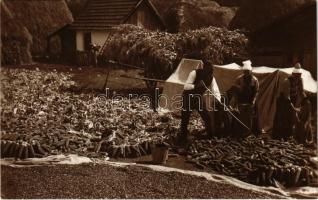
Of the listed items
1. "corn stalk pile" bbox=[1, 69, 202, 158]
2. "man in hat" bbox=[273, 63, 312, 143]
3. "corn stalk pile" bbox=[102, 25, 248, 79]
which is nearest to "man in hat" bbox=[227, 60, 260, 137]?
"man in hat" bbox=[273, 63, 312, 143]

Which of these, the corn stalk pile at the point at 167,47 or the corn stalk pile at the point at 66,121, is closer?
the corn stalk pile at the point at 66,121

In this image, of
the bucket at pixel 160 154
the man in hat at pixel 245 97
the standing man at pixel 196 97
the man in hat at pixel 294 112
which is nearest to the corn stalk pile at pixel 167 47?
the man in hat at pixel 245 97

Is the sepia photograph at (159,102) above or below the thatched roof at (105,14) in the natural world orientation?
below

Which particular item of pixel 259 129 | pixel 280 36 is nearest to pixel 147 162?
pixel 259 129

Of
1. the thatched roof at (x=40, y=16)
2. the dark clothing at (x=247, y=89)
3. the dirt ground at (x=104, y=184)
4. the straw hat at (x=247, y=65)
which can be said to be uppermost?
the thatched roof at (x=40, y=16)

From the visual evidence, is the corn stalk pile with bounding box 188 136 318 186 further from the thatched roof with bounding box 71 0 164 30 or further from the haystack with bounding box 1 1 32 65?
the haystack with bounding box 1 1 32 65

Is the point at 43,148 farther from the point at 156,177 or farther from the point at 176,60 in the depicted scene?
the point at 176,60

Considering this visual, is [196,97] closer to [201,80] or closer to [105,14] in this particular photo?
[201,80]

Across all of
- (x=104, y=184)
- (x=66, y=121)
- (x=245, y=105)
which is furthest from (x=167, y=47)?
(x=104, y=184)

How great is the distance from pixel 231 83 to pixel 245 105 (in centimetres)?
75

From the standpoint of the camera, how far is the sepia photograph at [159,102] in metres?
6.46

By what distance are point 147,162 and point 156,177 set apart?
1.56ft

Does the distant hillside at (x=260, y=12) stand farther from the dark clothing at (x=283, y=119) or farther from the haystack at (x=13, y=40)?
the haystack at (x=13, y=40)

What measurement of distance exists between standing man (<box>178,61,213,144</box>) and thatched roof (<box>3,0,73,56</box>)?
215 cm
